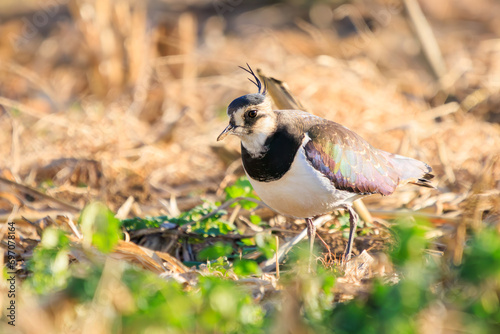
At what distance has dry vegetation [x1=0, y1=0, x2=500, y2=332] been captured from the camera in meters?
4.86

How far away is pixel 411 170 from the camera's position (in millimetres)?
4512

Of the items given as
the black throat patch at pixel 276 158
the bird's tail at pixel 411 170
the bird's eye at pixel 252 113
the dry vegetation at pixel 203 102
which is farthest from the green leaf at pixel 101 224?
the bird's tail at pixel 411 170

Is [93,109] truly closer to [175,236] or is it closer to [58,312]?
[175,236]

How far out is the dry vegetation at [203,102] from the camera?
15.9 ft

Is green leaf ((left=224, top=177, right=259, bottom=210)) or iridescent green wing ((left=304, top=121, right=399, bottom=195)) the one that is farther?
green leaf ((left=224, top=177, right=259, bottom=210))

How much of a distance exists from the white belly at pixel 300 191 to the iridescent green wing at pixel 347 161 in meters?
0.07

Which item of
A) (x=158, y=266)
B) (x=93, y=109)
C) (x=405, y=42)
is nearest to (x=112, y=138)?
(x=93, y=109)

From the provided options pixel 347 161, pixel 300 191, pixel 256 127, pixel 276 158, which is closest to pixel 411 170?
pixel 347 161

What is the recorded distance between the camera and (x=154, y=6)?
466 inches

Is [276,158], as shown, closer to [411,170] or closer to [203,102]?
[411,170]

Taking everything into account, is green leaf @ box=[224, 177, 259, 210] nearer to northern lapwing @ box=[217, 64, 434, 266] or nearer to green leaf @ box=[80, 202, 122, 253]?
northern lapwing @ box=[217, 64, 434, 266]

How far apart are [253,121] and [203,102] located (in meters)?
4.60

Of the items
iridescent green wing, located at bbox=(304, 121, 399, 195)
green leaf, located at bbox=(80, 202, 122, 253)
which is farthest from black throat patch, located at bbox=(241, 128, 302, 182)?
green leaf, located at bbox=(80, 202, 122, 253)

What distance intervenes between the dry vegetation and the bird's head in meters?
0.94
